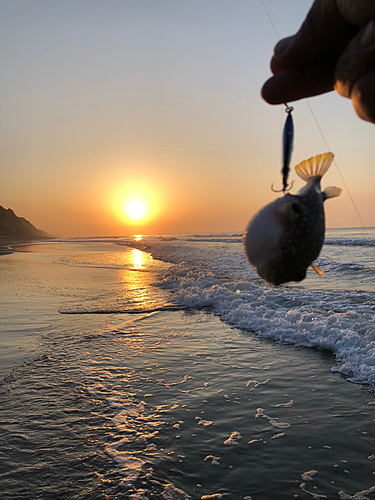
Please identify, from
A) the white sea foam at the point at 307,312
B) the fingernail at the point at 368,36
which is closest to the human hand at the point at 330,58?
the fingernail at the point at 368,36

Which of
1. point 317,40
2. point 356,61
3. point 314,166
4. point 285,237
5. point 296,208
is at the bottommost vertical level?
point 285,237

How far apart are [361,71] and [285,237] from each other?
21.5 inches

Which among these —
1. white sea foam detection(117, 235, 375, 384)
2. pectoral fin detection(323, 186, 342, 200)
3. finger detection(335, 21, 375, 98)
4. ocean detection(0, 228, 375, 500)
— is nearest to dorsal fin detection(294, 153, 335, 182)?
pectoral fin detection(323, 186, 342, 200)

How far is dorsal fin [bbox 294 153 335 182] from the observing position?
56.9 inches

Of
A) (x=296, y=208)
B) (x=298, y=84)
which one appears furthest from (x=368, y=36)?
(x=296, y=208)

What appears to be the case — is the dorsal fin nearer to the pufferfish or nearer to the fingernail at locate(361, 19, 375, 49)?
the pufferfish

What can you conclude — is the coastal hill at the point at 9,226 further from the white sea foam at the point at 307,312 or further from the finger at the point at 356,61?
the finger at the point at 356,61

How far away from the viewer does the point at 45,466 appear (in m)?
3.44

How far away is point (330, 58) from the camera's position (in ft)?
4.07

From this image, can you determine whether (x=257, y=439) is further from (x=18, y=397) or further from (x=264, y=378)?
(x=18, y=397)

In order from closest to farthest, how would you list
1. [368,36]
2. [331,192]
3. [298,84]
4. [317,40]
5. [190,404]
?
[368,36]
[317,40]
[298,84]
[331,192]
[190,404]

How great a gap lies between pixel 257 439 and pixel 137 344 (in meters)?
3.80

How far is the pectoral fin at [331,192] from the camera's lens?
1490 millimetres

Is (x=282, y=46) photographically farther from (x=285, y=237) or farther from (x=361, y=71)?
(x=285, y=237)
